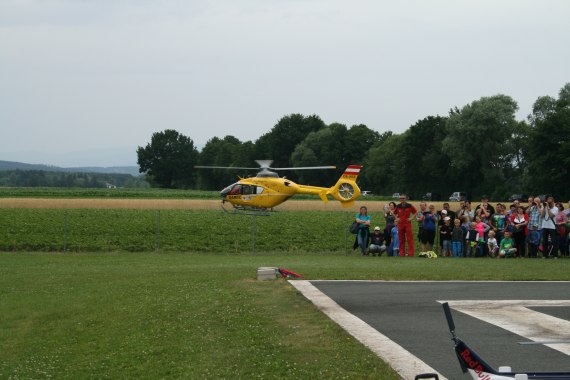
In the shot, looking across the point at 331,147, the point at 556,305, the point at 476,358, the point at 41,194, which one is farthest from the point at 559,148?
the point at 476,358

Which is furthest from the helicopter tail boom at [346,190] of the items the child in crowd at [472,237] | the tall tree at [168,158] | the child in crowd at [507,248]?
the tall tree at [168,158]

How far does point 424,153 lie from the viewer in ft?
373

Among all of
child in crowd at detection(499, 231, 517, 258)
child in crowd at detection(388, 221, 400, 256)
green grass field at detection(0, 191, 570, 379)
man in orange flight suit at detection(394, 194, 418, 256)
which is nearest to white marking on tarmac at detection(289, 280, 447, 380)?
green grass field at detection(0, 191, 570, 379)

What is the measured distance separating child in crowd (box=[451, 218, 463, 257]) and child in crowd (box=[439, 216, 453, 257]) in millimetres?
257

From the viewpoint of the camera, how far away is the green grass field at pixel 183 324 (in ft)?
32.5

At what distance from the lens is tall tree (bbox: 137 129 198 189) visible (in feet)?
512

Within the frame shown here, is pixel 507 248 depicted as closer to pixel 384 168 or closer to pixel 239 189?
pixel 239 189

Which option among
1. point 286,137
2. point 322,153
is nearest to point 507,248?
point 322,153

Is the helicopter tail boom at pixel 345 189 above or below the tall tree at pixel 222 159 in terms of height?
below

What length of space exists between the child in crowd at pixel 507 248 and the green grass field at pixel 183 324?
146 inches

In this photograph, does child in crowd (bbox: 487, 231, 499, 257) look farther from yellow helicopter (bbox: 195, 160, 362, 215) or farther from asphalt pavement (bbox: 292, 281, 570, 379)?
yellow helicopter (bbox: 195, 160, 362, 215)

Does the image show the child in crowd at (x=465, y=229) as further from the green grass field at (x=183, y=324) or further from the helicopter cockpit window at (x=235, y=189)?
the helicopter cockpit window at (x=235, y=189)

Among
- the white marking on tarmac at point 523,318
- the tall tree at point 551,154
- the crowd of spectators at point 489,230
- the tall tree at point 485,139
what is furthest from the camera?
the tall tree at point 485,139

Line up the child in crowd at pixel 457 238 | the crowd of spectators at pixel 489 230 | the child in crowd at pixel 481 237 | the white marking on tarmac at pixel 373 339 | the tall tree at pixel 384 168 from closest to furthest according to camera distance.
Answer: the white marking on tarmac at pixel 373 339 → the crowd of spectators at pixel 489 230 → the child in crowd at pixel 481 237 → the child in crowd at pixel 457 238 → the tall tree at pixel 384 168
